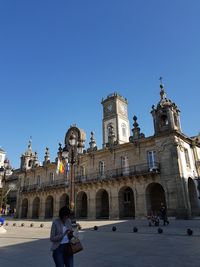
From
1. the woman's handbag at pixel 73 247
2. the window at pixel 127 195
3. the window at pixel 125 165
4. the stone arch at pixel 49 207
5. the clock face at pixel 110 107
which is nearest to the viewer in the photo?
the woman's handbag at pixel 73 247

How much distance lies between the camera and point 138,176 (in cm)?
2372

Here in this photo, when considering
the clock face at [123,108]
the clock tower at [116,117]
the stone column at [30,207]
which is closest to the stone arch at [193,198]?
the clock tower at [116,117]

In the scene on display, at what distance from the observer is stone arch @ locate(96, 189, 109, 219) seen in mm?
27067

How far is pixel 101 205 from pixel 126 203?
11.1ft

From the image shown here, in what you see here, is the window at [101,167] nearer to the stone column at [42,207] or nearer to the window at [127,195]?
the window at [127,195]

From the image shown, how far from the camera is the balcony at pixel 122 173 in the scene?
75.1ft

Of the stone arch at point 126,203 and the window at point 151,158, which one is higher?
the window at point 151,158

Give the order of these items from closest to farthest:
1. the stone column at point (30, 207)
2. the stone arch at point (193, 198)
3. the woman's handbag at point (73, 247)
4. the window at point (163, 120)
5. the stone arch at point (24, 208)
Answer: the woman's handbag at point (73, 247), the stone arch at point (193, 198), the window at point (163, 120), the stone column at point (30, 207), the stone arch at point (24, 208)

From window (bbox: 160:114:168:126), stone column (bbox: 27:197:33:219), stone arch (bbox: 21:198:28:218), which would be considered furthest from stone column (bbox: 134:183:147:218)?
stone arch (bbox: 21:198:28:218)

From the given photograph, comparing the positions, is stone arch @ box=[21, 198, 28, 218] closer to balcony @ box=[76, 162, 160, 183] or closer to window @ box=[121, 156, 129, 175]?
balcony @ box=[76, 162, 160, 183]

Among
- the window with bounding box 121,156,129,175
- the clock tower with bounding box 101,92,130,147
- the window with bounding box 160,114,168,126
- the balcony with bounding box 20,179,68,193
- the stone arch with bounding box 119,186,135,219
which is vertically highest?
the clock tower with bounding box 101,92,130,147

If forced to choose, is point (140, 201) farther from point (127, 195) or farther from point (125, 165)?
point (125, 165)

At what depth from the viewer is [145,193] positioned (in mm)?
23109

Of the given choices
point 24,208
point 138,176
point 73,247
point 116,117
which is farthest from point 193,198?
point 24,208
